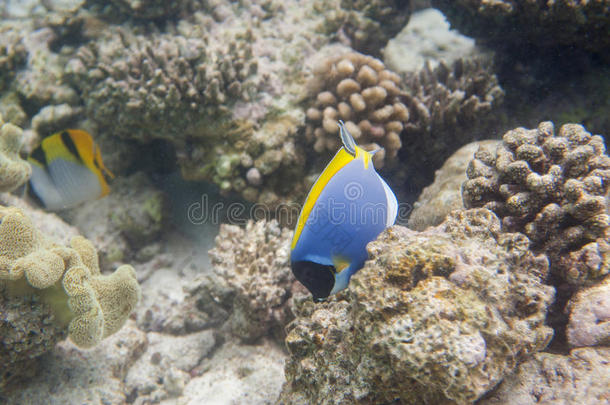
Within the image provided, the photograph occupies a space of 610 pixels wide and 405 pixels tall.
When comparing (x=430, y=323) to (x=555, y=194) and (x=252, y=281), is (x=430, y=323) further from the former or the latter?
(x=252, y=281)

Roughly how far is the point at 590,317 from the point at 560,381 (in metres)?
0.41

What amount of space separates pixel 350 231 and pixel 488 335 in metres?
0.73

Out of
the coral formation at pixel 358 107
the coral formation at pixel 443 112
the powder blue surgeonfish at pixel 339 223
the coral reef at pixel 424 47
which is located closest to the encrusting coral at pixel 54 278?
the powder blue surgeonfish at pixel 339 223

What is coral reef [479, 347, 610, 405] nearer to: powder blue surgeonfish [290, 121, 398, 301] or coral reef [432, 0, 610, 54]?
powder blue surgeonfish [290, 121, 398, 301]

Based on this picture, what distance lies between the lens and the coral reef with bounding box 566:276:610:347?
5.48ft

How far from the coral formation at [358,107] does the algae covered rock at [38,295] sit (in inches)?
89.5

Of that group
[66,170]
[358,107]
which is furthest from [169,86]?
[358,107]

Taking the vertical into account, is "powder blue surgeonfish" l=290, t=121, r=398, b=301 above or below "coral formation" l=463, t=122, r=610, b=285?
below

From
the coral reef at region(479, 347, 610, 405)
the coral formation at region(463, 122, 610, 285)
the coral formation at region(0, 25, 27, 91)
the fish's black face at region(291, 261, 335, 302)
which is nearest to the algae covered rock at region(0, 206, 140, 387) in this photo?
the fish's black face at region(291, 261, 335, 302)

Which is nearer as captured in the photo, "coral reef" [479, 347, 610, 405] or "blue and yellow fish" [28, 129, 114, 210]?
"coral reef" [479, 347, 610, 405]

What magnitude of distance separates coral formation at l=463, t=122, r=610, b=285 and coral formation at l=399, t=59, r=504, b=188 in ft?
4.81

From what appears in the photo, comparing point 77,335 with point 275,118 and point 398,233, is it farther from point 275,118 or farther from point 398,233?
point 275,118

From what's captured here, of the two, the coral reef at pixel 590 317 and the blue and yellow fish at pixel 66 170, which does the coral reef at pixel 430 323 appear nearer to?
the coral reef at pixel 590 317

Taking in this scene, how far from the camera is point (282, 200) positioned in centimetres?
350
